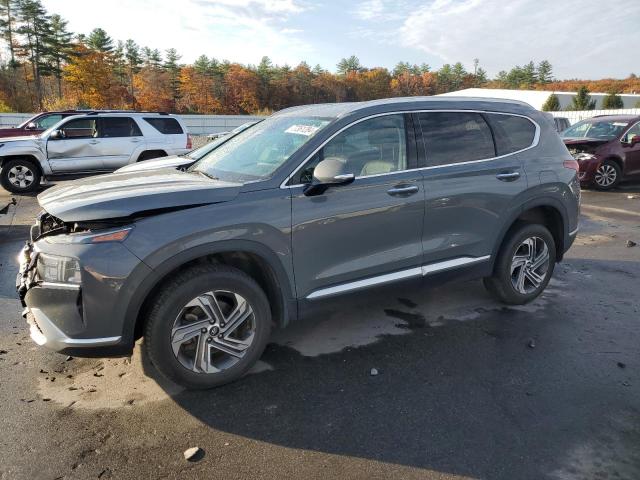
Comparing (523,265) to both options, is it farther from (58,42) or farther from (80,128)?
(58,42)

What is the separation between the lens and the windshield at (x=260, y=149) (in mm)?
3537

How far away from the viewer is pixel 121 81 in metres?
78.2

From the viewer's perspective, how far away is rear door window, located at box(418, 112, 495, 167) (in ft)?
13.1

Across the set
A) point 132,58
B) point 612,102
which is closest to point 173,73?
point 132,58

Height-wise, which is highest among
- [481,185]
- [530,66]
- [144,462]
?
[530,66]

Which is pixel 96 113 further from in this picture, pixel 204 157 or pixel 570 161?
pixel 570 161

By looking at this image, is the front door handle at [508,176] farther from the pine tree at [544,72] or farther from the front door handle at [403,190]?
the pine tree at [544,72]

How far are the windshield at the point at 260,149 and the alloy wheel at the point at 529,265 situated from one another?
92.8 inches

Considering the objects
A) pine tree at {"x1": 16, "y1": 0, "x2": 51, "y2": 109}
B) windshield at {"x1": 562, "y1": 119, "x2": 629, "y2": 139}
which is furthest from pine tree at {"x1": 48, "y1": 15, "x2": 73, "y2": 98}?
windshield at {"x1": 562, "y1": 119, "x2": 629, "y2": 139}

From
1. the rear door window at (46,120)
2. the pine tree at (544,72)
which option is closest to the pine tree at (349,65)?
the pine tree at (544,72)

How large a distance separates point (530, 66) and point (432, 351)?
139366 millimetres

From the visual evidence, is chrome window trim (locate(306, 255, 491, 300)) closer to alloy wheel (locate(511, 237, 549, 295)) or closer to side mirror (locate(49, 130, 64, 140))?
alloy wheel (locate(511, 237, 549, 295))

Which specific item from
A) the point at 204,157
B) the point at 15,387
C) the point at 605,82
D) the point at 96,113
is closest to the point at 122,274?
the point at 15,387

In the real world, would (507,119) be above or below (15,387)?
above
